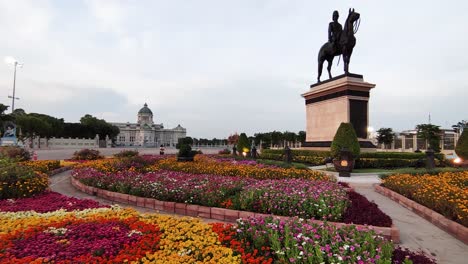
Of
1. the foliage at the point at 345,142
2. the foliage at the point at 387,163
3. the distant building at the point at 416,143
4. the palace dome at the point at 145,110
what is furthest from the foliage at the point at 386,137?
the palace dome at the point at 145,110

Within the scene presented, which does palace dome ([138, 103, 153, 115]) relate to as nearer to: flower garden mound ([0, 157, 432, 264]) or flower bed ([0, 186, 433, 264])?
flower garden mound ([0, 157, 432, 264])

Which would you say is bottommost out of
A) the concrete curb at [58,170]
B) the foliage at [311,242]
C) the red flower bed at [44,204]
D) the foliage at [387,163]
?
the concrete curb at [58,170]

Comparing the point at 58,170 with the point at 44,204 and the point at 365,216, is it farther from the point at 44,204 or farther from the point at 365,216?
the point at 365,216

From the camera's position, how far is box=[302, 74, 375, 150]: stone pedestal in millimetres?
21016

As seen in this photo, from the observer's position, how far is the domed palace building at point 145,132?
16838 centimetres

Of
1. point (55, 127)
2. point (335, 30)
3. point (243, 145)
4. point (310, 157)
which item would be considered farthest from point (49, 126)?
point (335, 30)

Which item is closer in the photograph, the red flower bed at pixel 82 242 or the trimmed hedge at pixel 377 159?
the red flower bed at pixel 82 242

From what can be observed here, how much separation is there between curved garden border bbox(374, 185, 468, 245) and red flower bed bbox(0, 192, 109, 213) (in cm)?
925

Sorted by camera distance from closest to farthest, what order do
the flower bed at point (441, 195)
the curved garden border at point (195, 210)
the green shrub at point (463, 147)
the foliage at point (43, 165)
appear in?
the curved garden border at point (195, 210) < the flower bed at point (441, 195) < the foliage at point (43, 165) < the green shrub at point (463, 147)

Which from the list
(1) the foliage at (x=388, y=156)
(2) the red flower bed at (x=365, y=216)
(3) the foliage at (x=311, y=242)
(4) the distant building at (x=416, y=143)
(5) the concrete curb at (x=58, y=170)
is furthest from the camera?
(4) the distant building at (x=416, y=143)

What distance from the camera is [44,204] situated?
27.4ft

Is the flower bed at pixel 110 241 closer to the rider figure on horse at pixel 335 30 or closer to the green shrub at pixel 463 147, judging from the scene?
the green shrub at pixel 463 147

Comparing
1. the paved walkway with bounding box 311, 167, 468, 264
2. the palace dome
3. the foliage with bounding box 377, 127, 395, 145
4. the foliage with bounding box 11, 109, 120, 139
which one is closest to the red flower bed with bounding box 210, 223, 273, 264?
the paved walkway with bounding box 311, 167, 468, 264

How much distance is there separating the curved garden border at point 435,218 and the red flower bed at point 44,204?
30.3 feet
